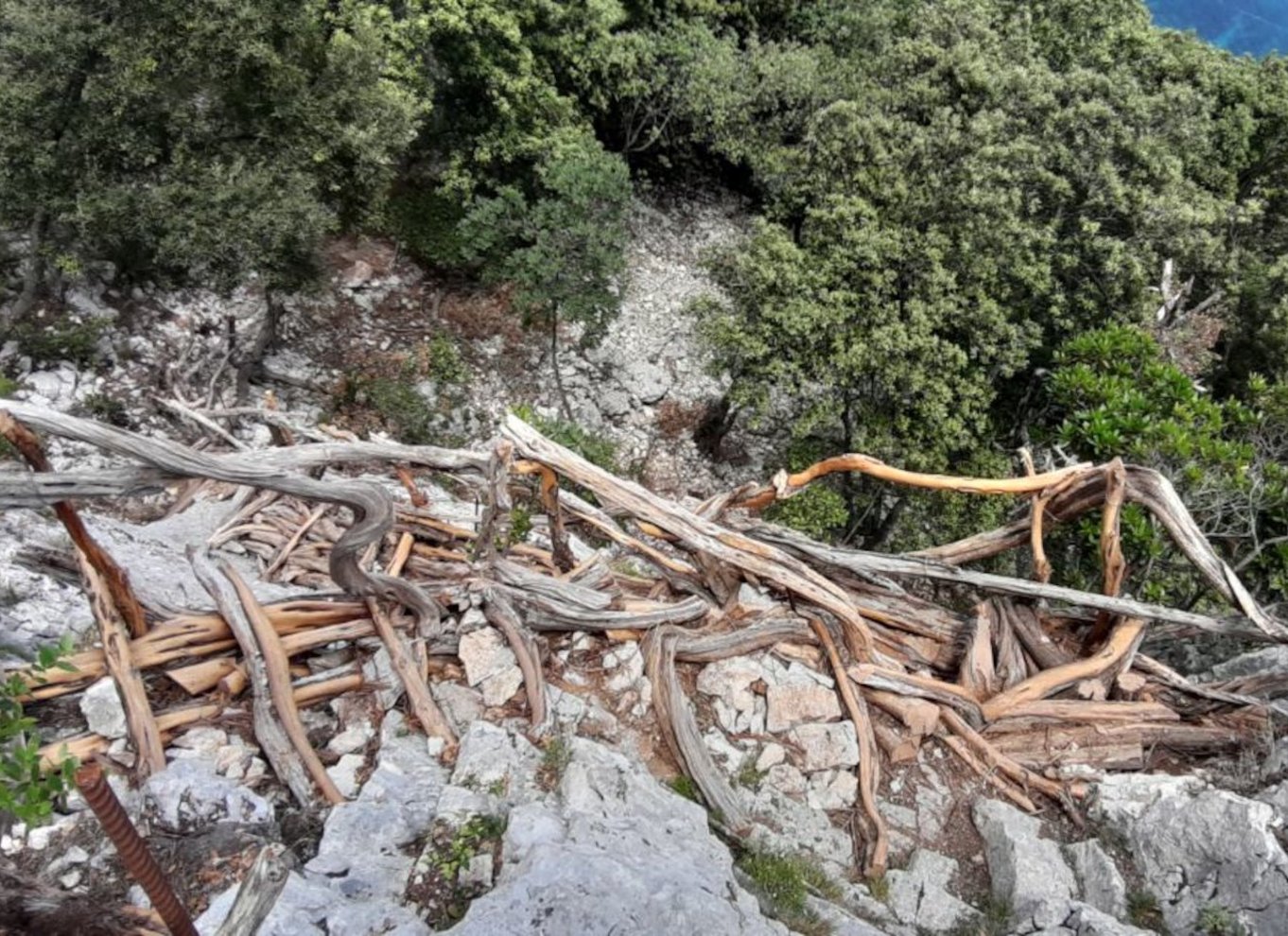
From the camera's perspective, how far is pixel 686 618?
4777mm

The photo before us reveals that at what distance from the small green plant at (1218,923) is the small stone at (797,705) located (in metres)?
1.75

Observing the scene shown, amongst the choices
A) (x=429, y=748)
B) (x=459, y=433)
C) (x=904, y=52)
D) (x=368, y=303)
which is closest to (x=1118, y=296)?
(x=904, y=52)

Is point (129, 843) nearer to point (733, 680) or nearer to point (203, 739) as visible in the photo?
point (203, 739)

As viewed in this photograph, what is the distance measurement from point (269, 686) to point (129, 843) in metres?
1.77

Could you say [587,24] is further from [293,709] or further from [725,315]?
[293,709]

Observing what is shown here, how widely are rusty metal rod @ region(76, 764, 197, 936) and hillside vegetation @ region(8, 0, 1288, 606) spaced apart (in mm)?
7782

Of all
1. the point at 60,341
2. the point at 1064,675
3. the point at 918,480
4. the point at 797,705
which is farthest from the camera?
the point at 60,341

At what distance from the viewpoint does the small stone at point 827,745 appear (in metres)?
4.39

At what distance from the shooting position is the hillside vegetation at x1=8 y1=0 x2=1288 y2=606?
9953 millimetres

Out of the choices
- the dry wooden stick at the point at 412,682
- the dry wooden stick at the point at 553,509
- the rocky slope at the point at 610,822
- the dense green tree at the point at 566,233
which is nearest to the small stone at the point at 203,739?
the rocky slope at the point at 610,822

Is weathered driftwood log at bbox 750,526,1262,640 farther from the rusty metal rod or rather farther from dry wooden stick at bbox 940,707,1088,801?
the rusty metal rod

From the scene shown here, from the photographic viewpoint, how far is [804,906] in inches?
136

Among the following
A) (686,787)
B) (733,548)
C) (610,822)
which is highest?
(733,548)

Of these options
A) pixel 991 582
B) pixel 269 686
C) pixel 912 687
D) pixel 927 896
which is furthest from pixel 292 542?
pixel 991 582
